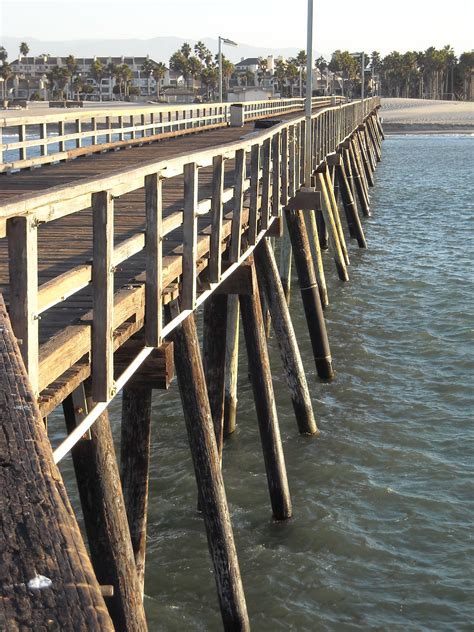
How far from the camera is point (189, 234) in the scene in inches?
243

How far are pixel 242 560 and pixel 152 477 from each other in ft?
6.72

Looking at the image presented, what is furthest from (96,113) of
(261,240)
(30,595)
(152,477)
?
(30,595)

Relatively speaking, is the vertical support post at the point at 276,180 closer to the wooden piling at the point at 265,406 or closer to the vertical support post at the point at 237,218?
the wooden piling at the point at 265,406

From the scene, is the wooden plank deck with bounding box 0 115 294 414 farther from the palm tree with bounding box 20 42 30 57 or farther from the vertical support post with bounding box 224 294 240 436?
the palm tree with bounding box 20 42 30 57

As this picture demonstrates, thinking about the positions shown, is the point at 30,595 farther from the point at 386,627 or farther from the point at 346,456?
the point at 346,456

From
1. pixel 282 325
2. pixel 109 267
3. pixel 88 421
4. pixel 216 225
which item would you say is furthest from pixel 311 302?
pixel 88 421

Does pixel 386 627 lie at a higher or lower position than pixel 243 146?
lower

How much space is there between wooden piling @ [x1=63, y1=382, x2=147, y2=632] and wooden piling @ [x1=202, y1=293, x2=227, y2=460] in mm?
4353

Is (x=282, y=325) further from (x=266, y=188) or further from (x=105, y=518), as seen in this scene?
(x=105, y=518)

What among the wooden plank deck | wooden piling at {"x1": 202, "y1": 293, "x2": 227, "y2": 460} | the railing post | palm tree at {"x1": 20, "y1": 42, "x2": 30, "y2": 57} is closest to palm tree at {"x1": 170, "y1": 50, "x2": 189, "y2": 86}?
palm tree at {"x1": 20, "y1": 42, "x2": 30, "y2": 57}

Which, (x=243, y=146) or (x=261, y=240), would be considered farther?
(x=261, y=240)

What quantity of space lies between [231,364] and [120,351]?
5.23 meters

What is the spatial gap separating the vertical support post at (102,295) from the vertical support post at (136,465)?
97.9 inches

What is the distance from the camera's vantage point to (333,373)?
45.5ft
